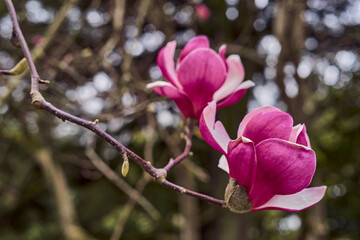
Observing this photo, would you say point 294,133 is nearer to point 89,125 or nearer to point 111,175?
point 89,125

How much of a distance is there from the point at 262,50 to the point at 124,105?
51.7 inches

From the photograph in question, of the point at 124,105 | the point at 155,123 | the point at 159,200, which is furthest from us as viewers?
the point at 159,200

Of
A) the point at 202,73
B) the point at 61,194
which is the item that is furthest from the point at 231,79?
the point at 61,194

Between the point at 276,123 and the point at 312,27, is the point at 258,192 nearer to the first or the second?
the point at 276,123

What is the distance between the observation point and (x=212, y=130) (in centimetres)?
42

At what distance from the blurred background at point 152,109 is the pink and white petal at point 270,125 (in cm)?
43

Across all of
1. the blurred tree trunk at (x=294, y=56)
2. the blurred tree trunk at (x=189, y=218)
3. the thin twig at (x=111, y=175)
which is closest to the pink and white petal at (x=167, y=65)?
the thin twig at (x=111, y=175)

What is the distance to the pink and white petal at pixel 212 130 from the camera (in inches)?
16.0

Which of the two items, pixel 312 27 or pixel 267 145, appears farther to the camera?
pixel 312 27

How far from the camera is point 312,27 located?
2.29 m

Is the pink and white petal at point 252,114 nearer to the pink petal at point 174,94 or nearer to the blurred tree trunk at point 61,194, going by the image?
the pink petal at point 174,94

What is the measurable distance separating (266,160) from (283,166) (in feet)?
0.05

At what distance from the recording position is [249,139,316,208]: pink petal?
39cm

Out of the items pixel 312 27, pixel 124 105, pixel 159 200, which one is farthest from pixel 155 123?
pixel 159 200
